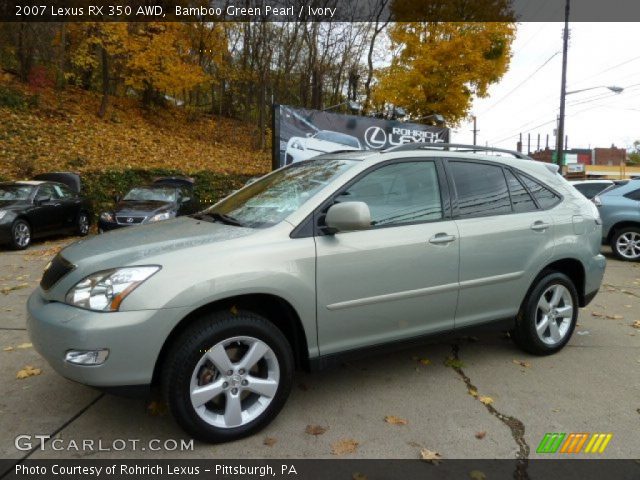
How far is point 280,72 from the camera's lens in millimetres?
29688

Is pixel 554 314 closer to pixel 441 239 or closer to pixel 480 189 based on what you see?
pixel 480 189

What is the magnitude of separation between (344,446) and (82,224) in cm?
1150

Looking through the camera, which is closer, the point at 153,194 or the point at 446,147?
the point at 446,147

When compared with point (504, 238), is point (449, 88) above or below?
above

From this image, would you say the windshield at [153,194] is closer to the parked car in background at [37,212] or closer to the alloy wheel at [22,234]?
the parked car in background at [37,212]

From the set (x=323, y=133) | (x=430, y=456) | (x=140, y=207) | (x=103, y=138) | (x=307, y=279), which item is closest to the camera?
(x=430, y=456)

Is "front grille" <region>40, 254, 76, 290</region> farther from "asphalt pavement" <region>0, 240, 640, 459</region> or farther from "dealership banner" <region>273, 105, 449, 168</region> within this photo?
"dealership banner" <region>273, 105, 449, 168</region>

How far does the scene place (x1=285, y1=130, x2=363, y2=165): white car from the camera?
15188mm

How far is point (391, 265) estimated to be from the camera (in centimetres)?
334

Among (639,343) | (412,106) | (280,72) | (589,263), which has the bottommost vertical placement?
(639,343)

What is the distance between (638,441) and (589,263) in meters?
1.82

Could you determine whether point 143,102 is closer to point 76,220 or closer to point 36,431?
point 76,220

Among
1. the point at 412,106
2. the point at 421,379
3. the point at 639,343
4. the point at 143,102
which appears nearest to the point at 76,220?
the point at 421,379

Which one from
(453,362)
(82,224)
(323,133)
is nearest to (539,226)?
(453,362)
